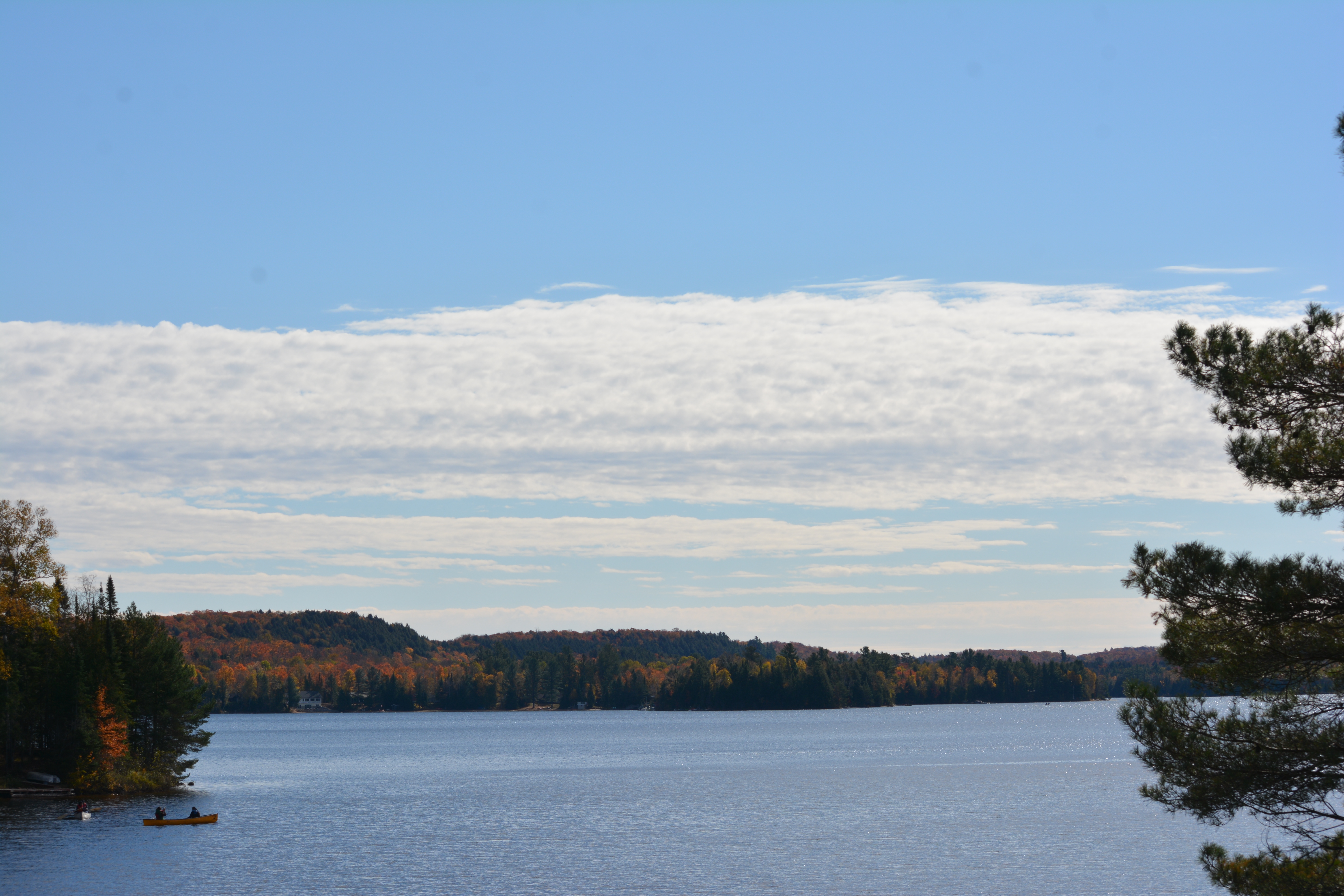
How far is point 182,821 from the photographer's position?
256ft

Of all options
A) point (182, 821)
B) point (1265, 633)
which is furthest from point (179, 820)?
point (1265, 633)

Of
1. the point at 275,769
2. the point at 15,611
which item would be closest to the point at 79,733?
the point at 15,611

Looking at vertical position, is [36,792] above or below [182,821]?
above

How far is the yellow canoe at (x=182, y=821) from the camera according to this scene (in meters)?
77.3

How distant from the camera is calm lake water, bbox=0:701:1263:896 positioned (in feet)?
192

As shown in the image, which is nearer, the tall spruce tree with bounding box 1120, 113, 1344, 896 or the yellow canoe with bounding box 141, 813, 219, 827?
the tall spruce tree with bounding box 1120, 113, 1344, 896

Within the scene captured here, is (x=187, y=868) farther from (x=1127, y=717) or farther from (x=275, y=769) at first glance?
(x=275, y=769)

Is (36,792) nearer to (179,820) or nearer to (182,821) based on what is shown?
(179,820)

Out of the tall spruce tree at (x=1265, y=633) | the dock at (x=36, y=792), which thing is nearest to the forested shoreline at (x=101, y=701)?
the dock at (x=36, y=792)

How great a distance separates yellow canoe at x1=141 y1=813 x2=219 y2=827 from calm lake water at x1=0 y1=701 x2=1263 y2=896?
0.42 meters

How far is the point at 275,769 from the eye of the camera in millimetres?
151625

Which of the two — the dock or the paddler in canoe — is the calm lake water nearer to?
the paddler in canoe

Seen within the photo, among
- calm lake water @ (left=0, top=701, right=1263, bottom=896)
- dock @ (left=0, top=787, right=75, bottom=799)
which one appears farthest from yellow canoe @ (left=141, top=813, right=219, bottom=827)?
dock @ (left=0, top=787, right=75, bottom=799)

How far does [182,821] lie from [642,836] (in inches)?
1190
